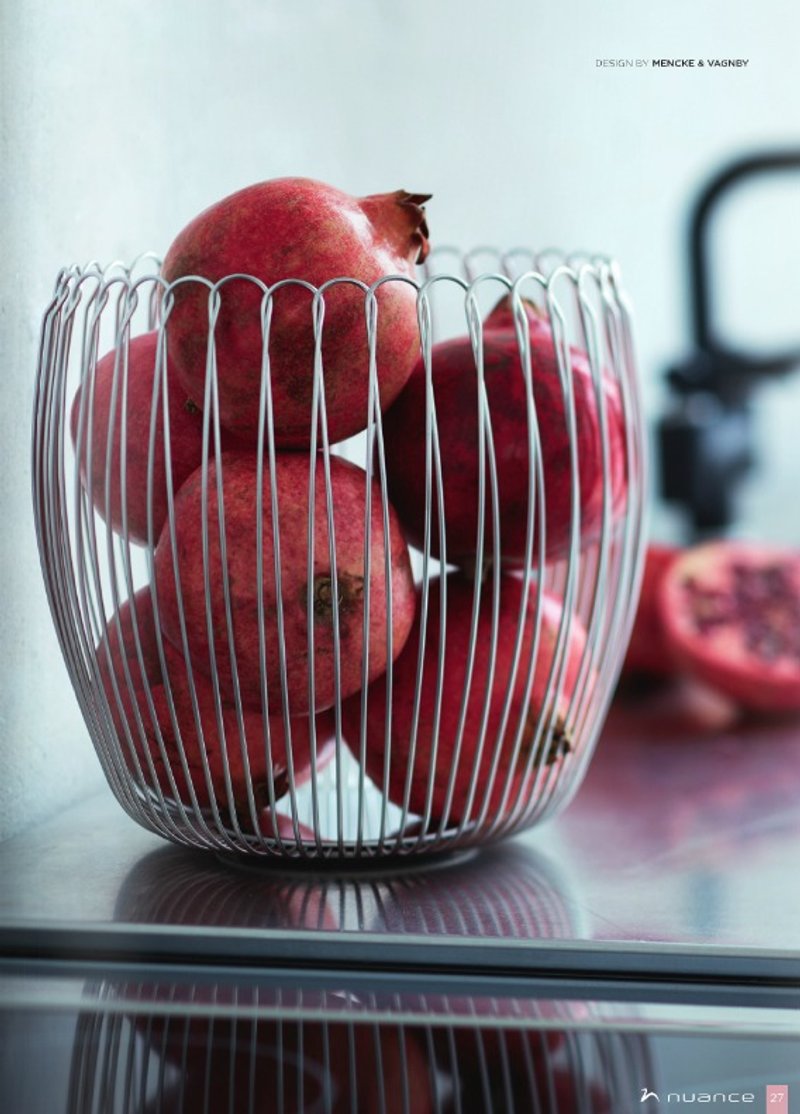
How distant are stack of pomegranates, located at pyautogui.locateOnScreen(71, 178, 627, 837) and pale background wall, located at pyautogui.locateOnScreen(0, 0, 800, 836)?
0.38 ft

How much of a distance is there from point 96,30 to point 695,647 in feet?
2.12

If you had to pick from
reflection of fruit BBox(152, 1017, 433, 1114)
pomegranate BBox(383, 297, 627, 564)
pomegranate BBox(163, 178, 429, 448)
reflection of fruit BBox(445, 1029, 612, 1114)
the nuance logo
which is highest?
pomegranate BBox(163, 178, 429, 448)

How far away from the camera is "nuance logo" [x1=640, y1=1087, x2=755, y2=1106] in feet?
1.41

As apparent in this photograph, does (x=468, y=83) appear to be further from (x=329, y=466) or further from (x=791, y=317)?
(x=329, y=466)

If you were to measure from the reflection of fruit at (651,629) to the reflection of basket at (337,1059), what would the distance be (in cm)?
67

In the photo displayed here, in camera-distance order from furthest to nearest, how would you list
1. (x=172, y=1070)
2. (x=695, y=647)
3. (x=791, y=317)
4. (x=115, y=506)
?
(x=791, y=317) → (x=695, y=647) → (x=115, y=506) → (x=172, y=1070)

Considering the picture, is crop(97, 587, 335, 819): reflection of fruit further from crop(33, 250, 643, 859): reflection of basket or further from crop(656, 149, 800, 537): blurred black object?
crop(656, 149, 800, 537): blurred black object

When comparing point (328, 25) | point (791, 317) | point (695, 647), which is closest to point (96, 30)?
point (328, 25)

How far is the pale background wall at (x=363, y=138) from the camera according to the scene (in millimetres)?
644

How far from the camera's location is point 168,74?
2.52 feet

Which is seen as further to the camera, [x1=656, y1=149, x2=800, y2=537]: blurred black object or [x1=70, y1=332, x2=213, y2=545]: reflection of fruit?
[x1=656, y1=149, x2=800, y2=537]: blurred black object

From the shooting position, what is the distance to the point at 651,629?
1143 mm

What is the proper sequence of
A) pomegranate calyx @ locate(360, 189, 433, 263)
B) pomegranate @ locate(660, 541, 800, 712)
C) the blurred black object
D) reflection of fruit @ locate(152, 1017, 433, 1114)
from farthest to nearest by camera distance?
1. the blurred black object
2. pomegranate @ locate(660, 541, 800, 712)
3. pomegranate calyx @ locate(360, 189, 433, 263)
4. reflection of fruit @ locate(152, 1017, 433, 1114)

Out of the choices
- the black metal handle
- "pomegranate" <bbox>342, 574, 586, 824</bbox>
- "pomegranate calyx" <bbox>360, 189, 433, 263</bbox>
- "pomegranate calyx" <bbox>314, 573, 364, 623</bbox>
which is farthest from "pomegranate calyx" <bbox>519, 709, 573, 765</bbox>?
the black metal handle
